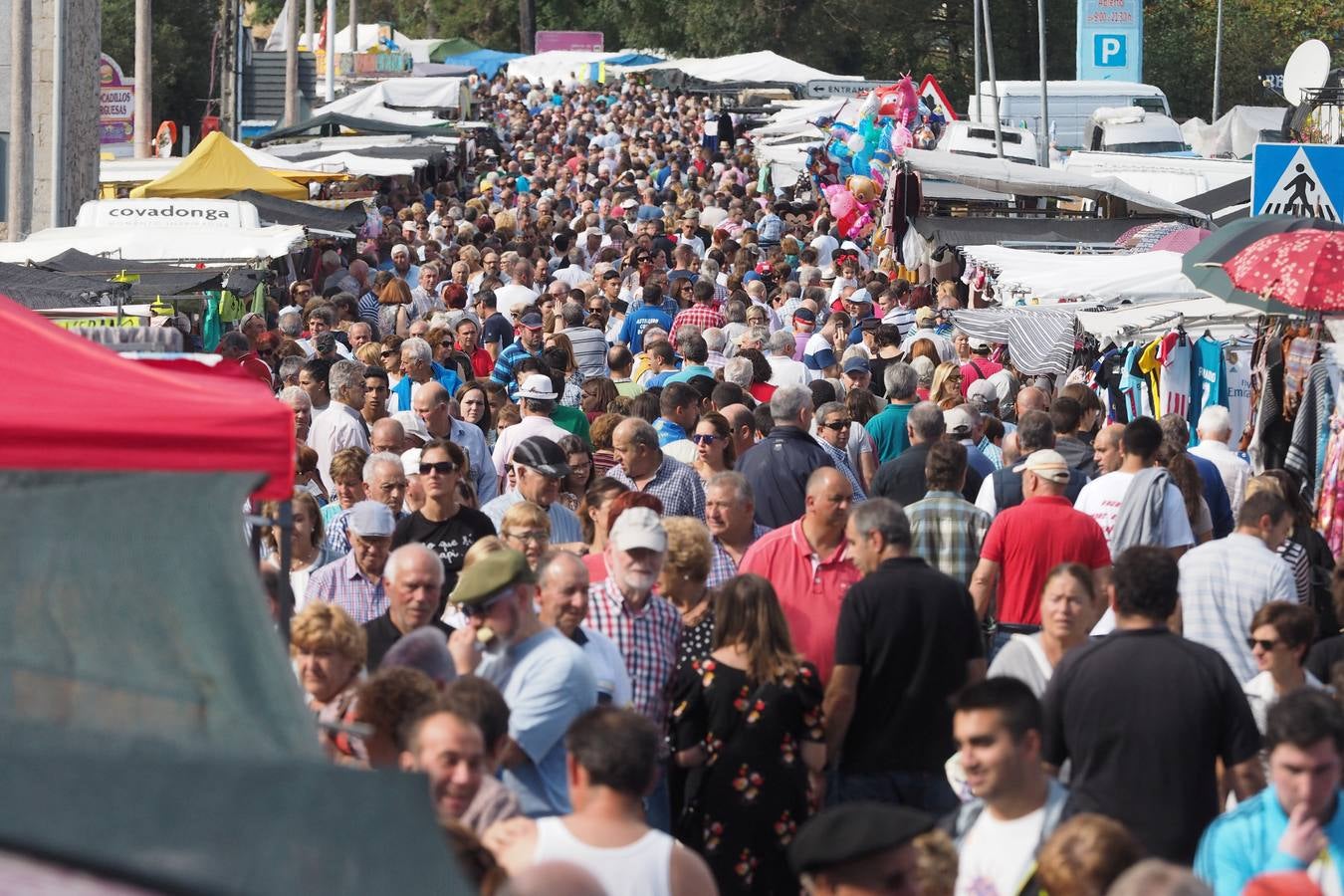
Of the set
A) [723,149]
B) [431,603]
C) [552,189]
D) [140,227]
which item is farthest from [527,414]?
[723,149]

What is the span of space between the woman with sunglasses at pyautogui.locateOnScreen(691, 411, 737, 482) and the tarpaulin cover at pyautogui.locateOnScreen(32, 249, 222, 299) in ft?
19.7

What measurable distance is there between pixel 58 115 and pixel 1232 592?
57.0 ft

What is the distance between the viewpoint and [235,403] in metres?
A: 4.45

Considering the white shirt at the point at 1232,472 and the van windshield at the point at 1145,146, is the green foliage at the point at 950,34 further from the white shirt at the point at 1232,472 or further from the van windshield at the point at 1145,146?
the white shirt at the point at 1232,472

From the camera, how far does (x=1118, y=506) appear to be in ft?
28.6

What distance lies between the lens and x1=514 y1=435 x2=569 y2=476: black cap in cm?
870

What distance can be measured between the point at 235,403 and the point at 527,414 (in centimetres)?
607

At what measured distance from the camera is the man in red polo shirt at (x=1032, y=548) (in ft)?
26.2

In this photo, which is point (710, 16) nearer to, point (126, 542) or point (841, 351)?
point (841, 351)

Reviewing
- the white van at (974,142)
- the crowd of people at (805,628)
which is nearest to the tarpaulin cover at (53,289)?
the crowd of people at (805,628)

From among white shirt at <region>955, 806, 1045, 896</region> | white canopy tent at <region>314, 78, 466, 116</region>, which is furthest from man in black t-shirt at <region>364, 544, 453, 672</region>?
white canopy tent at <region>314, 78, 466, 116</region>

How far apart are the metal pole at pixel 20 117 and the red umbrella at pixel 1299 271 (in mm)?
14831

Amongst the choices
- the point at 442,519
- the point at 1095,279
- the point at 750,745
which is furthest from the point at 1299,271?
the point at 750,745

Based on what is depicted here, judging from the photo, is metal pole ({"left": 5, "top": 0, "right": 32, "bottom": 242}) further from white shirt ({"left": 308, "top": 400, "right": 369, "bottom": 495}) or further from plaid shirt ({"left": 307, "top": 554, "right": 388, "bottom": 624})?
plaid shirt ({"left": 307, "top": 554, "right": 388, "bottom": 624})
